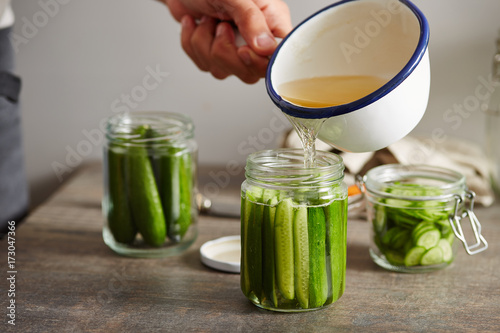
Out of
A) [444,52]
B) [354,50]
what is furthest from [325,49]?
[444,52]

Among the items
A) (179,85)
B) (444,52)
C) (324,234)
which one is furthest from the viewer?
(179,85)

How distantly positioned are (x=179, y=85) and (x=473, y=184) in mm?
740

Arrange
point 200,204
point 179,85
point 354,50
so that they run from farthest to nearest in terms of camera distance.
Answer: point 179,85, point 200,204, point 354,50

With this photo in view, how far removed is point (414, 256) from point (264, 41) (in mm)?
372

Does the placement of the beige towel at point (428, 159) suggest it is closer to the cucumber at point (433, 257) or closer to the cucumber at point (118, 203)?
the cucumber at point (433, 257)

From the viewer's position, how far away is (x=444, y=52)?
1431 millimetres

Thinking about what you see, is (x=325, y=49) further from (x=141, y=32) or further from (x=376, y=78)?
(x=141, y=32)

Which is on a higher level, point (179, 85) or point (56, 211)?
point (179, 85)

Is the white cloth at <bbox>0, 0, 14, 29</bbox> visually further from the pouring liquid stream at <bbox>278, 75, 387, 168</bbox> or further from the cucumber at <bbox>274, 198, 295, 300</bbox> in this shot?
the cucumber at <bbox>274, 198, 295, 300</bbox>

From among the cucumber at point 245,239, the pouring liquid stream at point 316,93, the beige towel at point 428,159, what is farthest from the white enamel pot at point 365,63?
the beige towel at point 428,159

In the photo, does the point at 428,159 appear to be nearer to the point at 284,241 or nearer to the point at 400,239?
the point at 400,239

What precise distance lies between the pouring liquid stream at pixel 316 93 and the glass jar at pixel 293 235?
37 mm

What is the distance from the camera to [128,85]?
5.13ft

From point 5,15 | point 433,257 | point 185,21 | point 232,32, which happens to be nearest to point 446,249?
point 433,257
